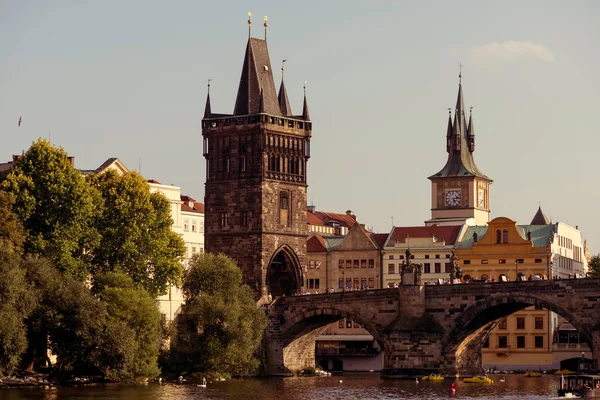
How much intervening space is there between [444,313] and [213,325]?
19249 mm

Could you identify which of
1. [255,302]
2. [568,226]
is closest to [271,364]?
[255,302]

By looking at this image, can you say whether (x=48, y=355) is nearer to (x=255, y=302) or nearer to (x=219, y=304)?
(x=219, y=304)

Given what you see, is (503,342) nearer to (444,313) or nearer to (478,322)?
(478,322)

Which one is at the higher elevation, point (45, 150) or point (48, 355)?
point (45, 150)

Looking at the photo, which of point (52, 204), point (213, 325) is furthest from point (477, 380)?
point (52, 204)

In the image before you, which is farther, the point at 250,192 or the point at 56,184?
the point at 250,192

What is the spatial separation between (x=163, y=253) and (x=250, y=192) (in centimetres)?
2172

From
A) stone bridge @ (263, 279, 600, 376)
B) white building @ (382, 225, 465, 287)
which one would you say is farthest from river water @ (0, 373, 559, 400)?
white building @ (382, 225, 465, 287)

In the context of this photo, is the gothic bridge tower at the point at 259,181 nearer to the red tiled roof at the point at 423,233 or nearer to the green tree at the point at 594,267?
the red tiled roof at the point at 423,233

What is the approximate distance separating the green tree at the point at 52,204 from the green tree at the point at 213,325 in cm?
975

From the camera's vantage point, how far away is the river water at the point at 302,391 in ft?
386

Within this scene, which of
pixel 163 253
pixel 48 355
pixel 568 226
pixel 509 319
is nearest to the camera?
pixel 48 355

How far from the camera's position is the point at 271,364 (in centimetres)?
15438

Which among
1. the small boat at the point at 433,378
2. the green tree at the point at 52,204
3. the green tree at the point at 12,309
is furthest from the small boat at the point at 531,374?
the green tree at the point at 12,309
